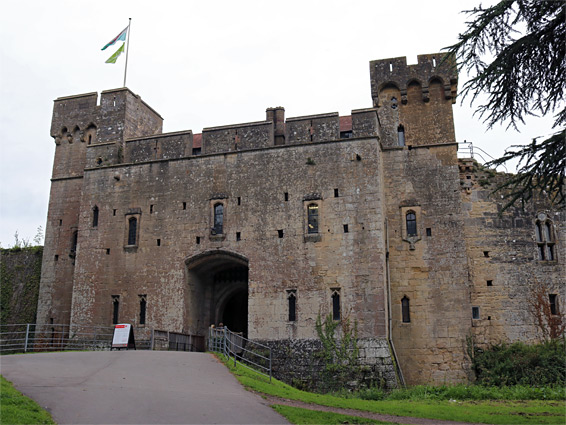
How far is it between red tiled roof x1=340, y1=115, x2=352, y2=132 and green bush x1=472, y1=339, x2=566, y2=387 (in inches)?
371

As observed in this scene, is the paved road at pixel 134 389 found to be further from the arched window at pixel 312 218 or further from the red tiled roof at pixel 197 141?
the red tiled roof at pixel 197 141

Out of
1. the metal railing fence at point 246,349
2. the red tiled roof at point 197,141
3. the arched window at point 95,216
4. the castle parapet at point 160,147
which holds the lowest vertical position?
the metal railing fence at point 246,349

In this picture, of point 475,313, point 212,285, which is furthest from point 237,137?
point 475,313

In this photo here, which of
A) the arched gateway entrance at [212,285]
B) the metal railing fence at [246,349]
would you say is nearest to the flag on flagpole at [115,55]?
the arched gateway entrance at [212,285]

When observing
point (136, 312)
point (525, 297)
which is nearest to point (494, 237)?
point (525, 297)

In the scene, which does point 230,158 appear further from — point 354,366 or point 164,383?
point 164,383

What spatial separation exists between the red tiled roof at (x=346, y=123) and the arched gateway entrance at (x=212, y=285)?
20.6 ft

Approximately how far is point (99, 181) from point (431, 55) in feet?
47.5

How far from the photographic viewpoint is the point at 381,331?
782 inches

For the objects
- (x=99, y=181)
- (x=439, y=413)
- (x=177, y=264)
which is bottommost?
(x=439, y=413)

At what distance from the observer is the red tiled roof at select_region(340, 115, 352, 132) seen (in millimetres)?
23017

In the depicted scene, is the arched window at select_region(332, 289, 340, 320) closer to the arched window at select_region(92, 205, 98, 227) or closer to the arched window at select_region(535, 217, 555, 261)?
the arched window at select_region(535, 217, 555, 261)

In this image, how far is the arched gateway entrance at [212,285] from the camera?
2247 cm

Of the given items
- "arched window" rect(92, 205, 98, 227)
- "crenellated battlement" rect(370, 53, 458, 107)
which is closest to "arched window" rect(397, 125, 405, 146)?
"crenellated battlement" rect(370, 53, 458, 107)
